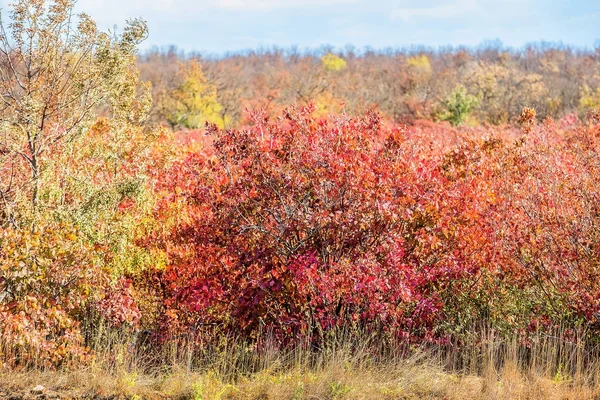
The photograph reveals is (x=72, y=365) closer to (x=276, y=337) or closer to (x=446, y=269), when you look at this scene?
(x=276, y=337)

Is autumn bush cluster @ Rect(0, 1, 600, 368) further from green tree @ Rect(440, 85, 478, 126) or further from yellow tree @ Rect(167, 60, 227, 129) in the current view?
yellow tree @ Rect(167, 60, 227, 129)

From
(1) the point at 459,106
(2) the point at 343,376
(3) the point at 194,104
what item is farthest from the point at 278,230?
(3) the point at 194,104

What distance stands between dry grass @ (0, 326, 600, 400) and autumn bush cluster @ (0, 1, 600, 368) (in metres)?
0.34

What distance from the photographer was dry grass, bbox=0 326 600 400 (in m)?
7.06

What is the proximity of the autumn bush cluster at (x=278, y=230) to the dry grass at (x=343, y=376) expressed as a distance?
0.34m

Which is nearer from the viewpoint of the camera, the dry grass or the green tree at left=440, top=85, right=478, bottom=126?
the dry grass

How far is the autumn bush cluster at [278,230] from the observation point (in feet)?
26.8

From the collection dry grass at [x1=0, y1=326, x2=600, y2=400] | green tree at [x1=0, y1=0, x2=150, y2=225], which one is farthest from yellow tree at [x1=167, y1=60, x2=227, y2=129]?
dry grass at [x1=0, y1=326, x2=600, y2=400]

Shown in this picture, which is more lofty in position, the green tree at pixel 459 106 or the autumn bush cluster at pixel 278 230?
the green tree at pixel 459 106

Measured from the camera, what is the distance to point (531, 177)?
9961 mm

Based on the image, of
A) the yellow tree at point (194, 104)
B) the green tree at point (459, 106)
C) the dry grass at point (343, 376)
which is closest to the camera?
the dry grass at point (343, 376)

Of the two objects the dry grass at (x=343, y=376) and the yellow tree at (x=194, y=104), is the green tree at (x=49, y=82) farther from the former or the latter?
the yellow tree at (x=194, y=104)

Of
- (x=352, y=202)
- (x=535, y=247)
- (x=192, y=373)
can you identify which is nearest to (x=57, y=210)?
(x=192, y=373)

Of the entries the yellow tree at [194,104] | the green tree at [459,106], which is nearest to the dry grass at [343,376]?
the green tree at [459,106]
